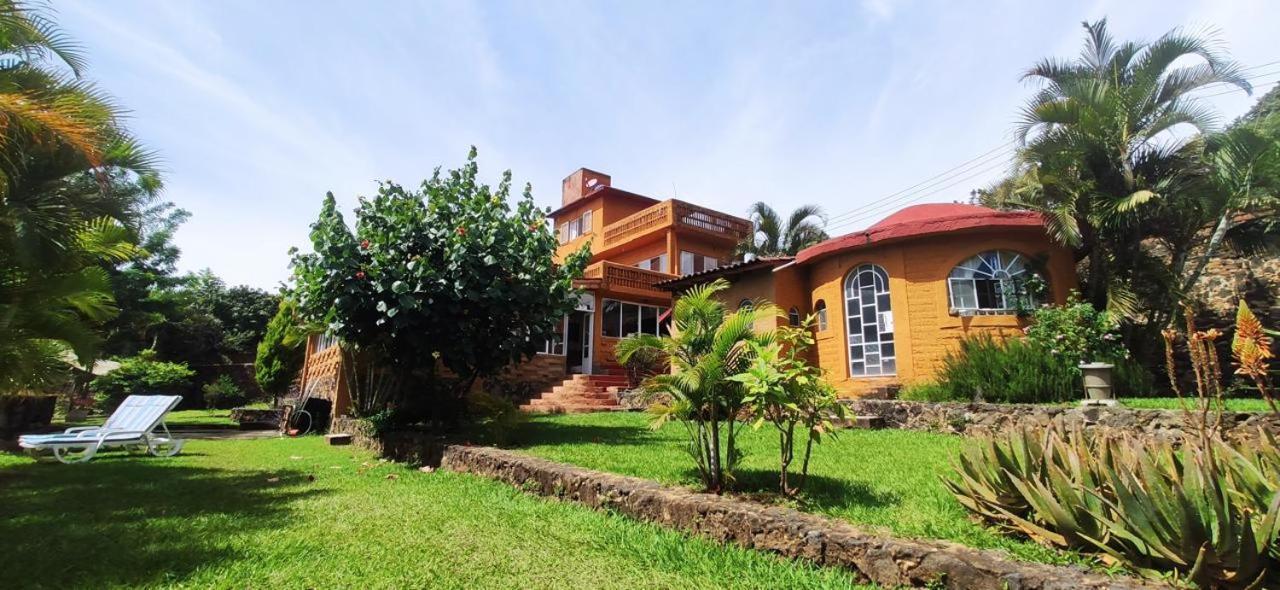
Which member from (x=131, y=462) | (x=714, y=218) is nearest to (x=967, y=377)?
(x=131, y=462)

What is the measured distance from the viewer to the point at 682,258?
78.5ft

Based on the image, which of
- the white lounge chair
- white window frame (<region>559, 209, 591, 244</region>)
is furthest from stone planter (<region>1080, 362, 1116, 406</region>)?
white window frame (<region>559, 209, 591, 244</region>)

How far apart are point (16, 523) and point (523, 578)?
4.77m

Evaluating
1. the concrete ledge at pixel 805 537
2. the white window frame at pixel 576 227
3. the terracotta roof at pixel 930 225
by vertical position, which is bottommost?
the concrete ledge at pixel 805 537

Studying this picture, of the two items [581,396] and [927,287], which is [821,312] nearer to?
[927,287]

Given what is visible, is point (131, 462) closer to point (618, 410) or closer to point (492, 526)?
point (492, 526)

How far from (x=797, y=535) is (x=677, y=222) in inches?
796

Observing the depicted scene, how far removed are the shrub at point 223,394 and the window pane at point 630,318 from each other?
1837 cm

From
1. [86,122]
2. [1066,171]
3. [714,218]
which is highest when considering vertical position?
[714,218]

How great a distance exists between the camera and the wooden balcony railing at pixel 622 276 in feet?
65.7

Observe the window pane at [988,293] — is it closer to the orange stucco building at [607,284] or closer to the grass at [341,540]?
the orange stucco building at [607,284]

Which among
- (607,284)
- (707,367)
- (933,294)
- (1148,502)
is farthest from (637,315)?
(1148,502)

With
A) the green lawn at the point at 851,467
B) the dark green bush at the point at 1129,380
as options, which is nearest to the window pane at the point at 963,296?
the dark green bush at the point at 1129,380

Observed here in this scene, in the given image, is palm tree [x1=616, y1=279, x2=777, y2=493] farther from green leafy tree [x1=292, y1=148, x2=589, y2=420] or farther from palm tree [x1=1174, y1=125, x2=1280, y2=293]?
palm tree [x1=1174, y1=125, x2=1280, y2=293]
